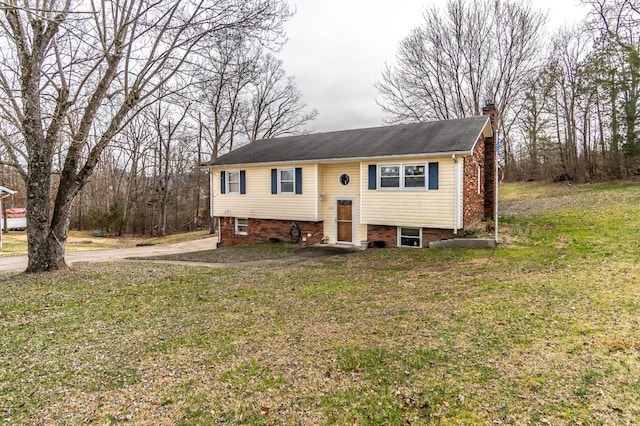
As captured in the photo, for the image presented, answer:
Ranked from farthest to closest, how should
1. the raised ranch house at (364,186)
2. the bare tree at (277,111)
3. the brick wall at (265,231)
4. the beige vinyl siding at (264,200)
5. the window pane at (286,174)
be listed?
1. the bare tree at (277,111)
2. the window pane at (286,174)
3. the brick wall at (265,231)
4. the beige vinyl siding at (264,200)
5. the raised ranch house at (364,186)

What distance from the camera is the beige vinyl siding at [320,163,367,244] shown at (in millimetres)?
14270

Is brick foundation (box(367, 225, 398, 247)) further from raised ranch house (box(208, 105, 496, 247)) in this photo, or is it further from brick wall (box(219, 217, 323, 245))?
brick wall (box(219, 217, 323, 245))

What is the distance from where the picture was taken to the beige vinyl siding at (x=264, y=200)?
48.9 feet

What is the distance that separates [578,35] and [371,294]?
1172 inches

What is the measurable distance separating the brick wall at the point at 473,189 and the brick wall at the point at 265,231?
5.79 meters

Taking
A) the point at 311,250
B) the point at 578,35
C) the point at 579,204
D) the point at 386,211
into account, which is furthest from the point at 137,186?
the point at 578,35

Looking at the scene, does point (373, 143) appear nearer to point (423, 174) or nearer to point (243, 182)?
point (423, 174)

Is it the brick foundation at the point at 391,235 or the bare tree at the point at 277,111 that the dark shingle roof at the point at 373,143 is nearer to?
the brick foundation at the point at 391,235

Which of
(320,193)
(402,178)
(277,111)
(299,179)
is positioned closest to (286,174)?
(299,179)

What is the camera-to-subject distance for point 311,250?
551 inches

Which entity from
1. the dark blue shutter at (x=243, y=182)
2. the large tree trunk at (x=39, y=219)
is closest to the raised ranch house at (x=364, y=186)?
the dark blue shutter at (x=243, y=182)

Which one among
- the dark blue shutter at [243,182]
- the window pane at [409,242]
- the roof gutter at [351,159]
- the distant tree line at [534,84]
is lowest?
the window pane at [409,242]

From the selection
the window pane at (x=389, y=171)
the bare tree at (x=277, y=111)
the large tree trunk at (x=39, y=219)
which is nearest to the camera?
the large tree trunk at (x=39, y=219)

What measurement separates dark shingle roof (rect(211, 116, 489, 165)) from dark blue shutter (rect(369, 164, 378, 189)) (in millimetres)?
479
